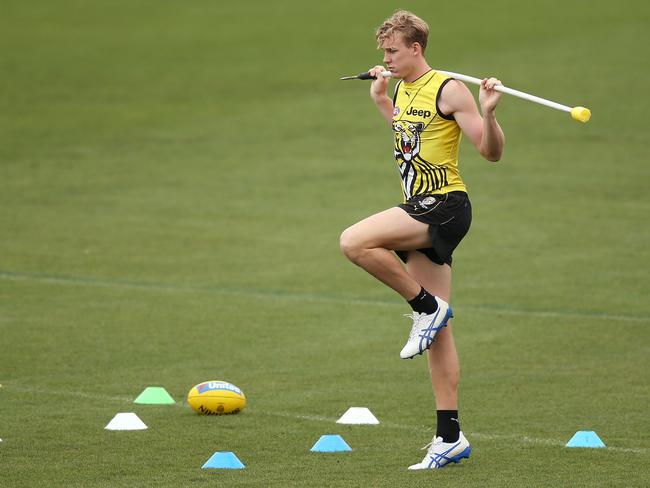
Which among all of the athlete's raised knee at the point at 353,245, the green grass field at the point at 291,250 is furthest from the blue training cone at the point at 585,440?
the athlete's raised knee at the point at 353,245

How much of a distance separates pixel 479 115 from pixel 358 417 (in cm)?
263

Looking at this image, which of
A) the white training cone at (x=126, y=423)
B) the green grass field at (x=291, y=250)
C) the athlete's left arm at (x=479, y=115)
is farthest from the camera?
the white training cone at (x=126, y=423)

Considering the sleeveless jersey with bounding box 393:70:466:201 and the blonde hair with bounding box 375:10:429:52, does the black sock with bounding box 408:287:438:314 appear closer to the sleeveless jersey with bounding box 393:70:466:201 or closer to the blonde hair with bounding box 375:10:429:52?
the sleeveless jersey with bounding box 393:70:466:201

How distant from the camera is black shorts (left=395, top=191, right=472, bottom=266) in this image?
7.80 meters

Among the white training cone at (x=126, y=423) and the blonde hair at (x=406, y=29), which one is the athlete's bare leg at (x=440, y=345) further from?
the white training cone at (x=126, y=423)

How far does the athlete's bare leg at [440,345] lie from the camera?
26.3 ft

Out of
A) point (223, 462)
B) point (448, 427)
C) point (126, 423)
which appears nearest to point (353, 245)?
point (448, 427)

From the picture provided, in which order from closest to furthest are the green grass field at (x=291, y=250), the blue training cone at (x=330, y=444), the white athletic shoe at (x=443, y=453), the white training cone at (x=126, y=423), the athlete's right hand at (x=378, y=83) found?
the white athletic shoe at (x=443, y=453) → the blue training cone at (x=330, y=444) → the athlete's right hand at (x=378, y=83) → the green grass field at (x=291, y=250) → the white training cone at (x=126, y=423)

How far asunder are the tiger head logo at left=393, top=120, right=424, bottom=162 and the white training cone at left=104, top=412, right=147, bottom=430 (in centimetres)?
261

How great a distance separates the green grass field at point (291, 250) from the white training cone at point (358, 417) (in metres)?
0.16

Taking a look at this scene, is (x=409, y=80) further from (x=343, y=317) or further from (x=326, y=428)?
(x=343, y=317)

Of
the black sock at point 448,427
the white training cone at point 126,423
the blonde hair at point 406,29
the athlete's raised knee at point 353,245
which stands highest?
the blonde hair at point 406,29

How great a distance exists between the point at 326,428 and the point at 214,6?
3365 centimetres

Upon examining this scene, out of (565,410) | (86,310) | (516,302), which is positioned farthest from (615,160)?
(565,410)
